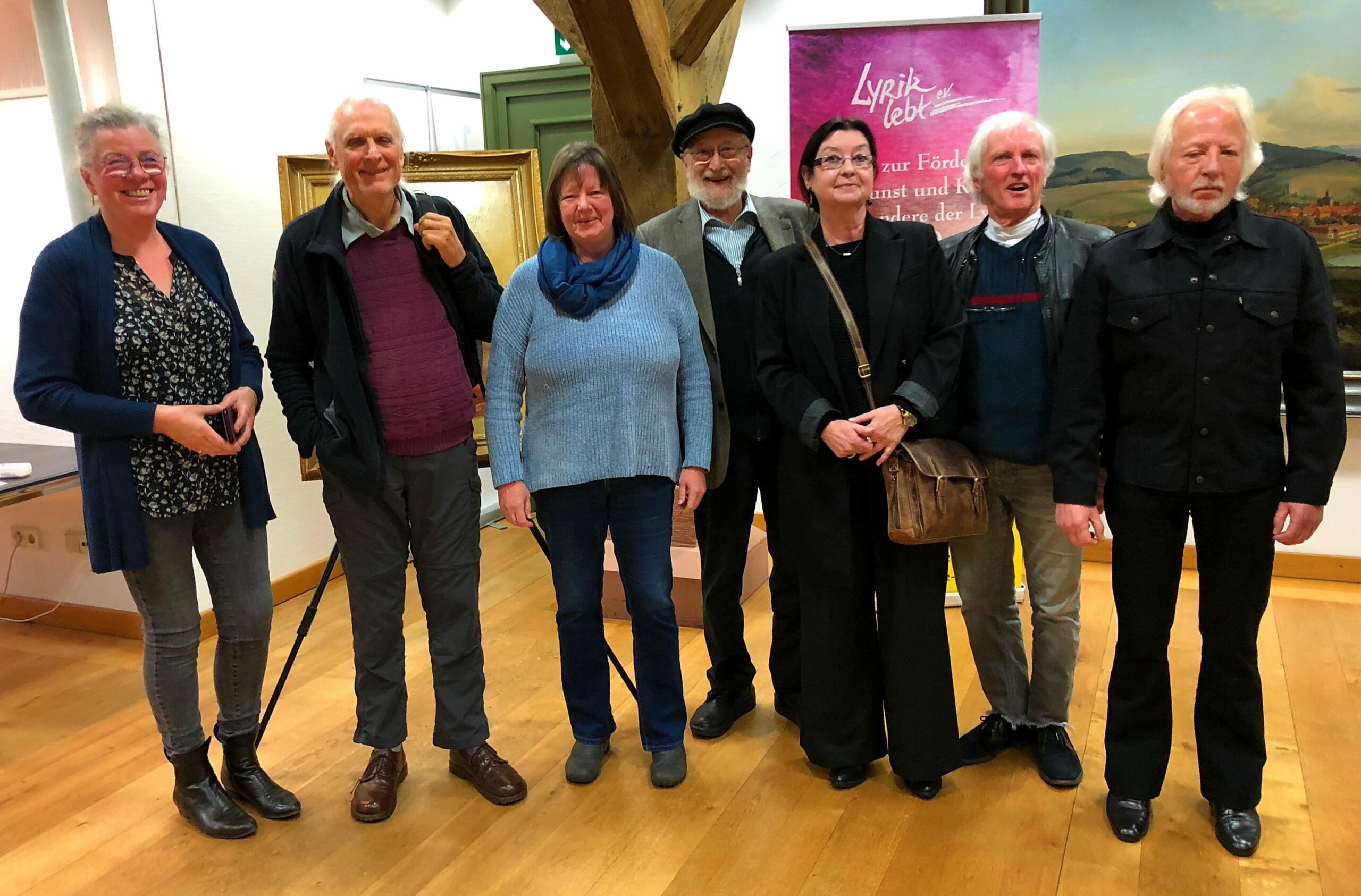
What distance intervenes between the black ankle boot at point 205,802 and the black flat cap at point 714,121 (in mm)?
1895

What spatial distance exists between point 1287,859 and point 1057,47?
2.95m

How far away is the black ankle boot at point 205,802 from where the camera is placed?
2297mm

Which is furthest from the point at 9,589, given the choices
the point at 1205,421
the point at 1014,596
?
the point at 1205,421

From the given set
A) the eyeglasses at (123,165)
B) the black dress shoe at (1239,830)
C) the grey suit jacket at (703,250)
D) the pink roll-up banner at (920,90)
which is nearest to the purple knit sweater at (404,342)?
the eyeglasses at (123,165)

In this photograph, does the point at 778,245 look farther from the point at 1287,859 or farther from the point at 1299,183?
the point at 1299,183

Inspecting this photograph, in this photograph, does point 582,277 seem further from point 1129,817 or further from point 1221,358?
point 1129,817

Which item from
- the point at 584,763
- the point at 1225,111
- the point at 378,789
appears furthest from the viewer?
the point at 584,763

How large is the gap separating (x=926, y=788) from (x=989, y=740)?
28 centimetres

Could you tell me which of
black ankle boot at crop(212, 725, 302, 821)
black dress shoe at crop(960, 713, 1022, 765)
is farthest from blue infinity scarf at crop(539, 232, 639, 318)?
black dress shoe at crop(960, 713, 1022, 765)

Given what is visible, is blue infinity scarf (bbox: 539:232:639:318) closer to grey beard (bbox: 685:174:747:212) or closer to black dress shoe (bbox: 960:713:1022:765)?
grey beard (bbox: 685:174:747:212)

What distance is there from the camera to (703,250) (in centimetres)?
246

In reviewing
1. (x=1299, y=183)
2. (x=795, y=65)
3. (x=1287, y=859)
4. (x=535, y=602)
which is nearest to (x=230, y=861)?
(x=535, y=602)

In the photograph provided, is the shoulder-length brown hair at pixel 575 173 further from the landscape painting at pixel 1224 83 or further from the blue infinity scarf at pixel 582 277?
the landscape painting at pixel 1224 83

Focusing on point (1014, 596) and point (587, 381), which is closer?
point (587, 381)
